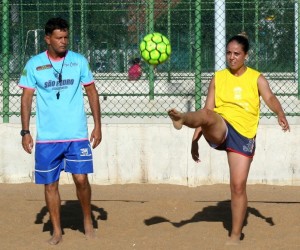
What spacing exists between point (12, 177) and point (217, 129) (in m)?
3.95

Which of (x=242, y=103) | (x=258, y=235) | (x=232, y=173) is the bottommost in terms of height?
(x=258, y=235)

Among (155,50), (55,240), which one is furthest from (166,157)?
(55,240)

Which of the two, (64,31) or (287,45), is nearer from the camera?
(64,31)

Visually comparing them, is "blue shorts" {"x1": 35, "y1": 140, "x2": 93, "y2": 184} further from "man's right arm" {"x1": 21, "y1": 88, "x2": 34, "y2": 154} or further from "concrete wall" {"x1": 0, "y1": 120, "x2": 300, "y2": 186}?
"concrete wall" {"x1": 0, "y1": 120, "x2": 300, "y2": 186}

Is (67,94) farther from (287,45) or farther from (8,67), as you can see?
(287,45)

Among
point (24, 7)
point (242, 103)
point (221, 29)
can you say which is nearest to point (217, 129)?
point (242, 103)

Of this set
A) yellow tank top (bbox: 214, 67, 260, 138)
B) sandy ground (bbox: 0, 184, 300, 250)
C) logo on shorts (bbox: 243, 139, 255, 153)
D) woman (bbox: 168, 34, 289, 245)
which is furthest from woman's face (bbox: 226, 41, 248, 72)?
sandy ground (bbox: 0, 184, 300, 250)

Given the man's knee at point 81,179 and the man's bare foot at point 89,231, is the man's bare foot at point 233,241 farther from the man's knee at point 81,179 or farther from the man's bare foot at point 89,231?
the man's knee at point 81,179

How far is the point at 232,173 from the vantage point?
24.2 feet

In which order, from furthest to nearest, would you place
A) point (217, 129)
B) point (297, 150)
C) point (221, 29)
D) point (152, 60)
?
1. point (221, 29)
2. point (297, 150)
3. point (152, 60)
4. point (217, 129)

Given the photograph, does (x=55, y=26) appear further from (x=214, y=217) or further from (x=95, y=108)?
(x=214, y=217)

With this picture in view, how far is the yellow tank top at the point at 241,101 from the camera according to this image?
24.1ft

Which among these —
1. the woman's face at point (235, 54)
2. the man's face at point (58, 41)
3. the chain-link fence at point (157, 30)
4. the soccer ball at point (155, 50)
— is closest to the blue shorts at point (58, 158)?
the man's face at point (58, 41)

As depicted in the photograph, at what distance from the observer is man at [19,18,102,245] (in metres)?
7.40
